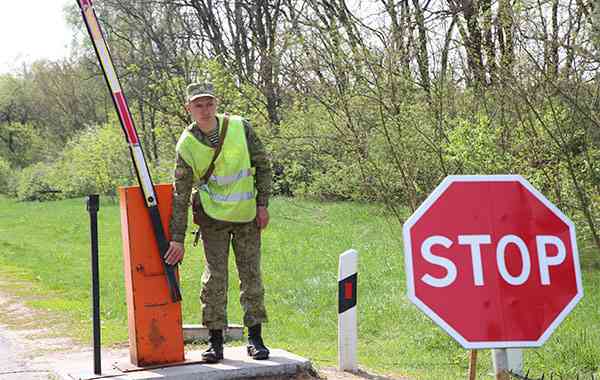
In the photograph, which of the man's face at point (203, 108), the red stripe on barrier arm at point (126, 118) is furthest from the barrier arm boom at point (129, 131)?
the man's face at point (203, 108)

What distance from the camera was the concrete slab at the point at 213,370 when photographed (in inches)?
241

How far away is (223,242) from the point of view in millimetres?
6484

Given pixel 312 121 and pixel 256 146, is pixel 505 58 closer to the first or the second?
pixel 256 146

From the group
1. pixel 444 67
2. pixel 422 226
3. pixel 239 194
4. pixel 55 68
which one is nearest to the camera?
pixel 422 226

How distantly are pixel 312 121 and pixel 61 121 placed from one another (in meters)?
53.3

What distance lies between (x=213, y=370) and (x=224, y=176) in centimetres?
134

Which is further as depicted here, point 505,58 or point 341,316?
point 505,58

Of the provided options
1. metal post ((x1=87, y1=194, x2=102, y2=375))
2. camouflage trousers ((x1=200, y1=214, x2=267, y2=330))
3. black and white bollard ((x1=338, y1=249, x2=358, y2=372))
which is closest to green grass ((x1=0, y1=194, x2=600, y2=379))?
black and white bollard ((x1=338, y1=249, x2=358, y2=372))

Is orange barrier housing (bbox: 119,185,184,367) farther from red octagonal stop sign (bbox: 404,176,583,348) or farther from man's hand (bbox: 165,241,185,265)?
red octagonal stop sign (bbox: 404,176,583,348)

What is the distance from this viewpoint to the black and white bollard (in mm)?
7289

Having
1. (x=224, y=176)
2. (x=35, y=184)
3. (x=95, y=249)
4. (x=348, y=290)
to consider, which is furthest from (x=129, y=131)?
(x=35, y=184)

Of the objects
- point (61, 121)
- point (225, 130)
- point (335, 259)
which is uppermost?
point (61, 121)

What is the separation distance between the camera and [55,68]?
65.9m

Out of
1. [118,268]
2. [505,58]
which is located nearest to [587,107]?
[505,58]
